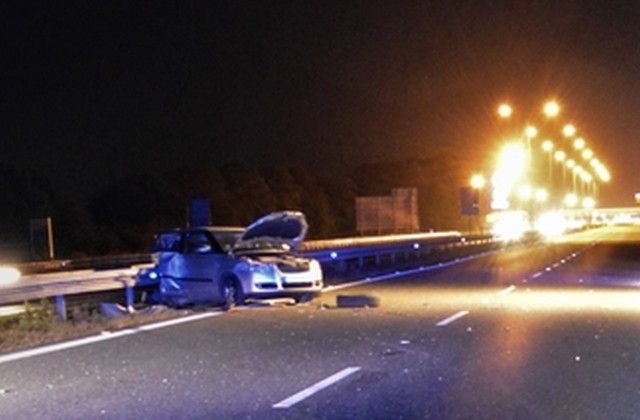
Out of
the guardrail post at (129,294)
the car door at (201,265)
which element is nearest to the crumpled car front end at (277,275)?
the car door at (201,265)

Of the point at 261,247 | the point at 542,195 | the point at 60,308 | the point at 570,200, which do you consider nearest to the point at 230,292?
the point at 261,247

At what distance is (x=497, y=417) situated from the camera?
34.4 ft

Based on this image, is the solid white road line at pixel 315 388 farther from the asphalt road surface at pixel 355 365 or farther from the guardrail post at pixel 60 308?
the guardrail post at pixel 60 308

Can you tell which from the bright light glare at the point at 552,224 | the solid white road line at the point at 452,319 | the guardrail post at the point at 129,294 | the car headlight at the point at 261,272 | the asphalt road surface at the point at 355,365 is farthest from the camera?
the bright light glare at the point at 552,224

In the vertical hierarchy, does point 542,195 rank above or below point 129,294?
above

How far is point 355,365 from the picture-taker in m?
14.6

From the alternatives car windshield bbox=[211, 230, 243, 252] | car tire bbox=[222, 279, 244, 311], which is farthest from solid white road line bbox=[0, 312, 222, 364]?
car windshield bbox=[211, 230, 243, 252]

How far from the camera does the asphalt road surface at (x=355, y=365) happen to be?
1133 centimetres

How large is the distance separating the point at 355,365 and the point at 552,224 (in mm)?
100210

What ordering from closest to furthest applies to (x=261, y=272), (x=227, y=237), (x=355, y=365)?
(x=355, y=365) → (x=261, y=272) → (x=227, y=237)

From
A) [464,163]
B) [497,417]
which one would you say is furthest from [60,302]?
[464,163]

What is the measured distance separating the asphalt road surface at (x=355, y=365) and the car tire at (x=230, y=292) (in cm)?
43

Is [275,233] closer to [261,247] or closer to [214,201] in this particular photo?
[261,247]

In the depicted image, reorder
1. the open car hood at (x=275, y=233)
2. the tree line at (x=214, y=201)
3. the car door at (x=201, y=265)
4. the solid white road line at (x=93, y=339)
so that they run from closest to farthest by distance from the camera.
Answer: the solid white road line at (x=93, y=339)
the car door at (x=201, y=265)
the open car hood at (x=275, y=233)
the tree line at (x=214, y=201)
